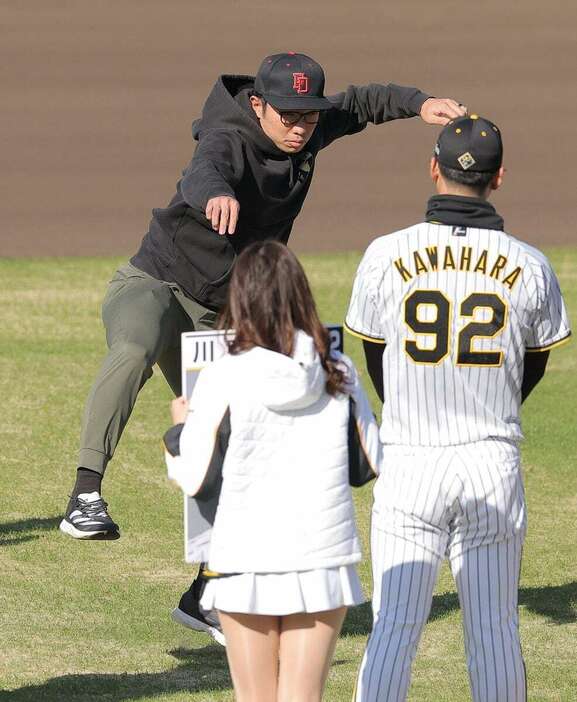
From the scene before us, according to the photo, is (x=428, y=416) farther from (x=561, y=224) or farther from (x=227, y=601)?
(x=561, y=224)

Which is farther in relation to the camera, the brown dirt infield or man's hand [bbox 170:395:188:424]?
the brown dirt infield

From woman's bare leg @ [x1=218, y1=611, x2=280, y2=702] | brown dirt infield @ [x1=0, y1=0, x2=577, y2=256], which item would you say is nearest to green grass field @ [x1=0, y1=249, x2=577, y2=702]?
woman's bare leg @ [x1=218, y1=611, x2=280, y2=702]

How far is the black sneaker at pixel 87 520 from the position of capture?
5.14 m

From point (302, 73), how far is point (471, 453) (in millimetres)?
1908

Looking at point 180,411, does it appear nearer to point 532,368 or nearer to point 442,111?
point 532,368

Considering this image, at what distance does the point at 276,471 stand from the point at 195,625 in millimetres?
2239

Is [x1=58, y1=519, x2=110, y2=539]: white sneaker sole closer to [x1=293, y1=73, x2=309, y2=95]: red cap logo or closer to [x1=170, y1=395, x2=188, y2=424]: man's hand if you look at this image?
[x1=170, y1=395, x2=188, y2=424]: man's hand

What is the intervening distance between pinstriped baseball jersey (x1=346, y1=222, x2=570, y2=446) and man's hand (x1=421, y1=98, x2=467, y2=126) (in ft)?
5.05

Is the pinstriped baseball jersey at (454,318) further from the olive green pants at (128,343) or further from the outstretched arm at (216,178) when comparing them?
the olive green pants at (128,343)

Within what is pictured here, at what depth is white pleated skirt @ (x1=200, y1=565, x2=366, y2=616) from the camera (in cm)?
358

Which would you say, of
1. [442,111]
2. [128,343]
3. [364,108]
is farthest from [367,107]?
[128,343]

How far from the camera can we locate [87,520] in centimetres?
516

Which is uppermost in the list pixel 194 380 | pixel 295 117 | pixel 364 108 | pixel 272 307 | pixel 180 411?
pixel 364 108

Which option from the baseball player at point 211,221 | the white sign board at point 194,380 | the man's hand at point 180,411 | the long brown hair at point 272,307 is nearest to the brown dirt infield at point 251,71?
the baseball player at point 211,221
